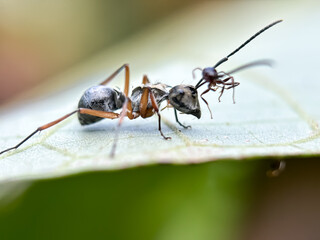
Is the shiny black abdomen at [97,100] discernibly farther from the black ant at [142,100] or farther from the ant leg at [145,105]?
the ant leg at [145,105]

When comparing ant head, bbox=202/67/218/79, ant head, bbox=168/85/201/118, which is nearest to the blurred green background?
ant head, bbox=168/85/201/118

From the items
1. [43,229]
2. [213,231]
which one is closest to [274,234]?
[213,231]

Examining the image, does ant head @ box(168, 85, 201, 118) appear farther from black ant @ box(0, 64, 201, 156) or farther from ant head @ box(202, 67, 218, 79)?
ant head @ box(202, 67, 218, 79)

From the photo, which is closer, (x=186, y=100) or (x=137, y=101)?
(x=186, y=100)

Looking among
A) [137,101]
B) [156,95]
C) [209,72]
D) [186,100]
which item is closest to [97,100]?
[137,101]

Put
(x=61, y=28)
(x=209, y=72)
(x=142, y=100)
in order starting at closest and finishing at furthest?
(x=209, y=72) → (x=142, y=100) → (x=61, y=28)

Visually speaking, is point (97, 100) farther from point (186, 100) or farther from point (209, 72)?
point (209, 72)

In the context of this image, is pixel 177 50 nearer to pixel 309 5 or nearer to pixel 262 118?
pixel 309 5

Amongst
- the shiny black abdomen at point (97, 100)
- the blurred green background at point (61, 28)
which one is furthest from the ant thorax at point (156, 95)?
the blurred green background at point (61, 28)
